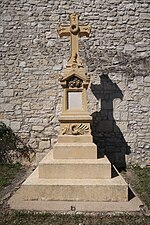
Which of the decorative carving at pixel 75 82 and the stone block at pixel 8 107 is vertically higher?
the decorative carving at pixel 75 82

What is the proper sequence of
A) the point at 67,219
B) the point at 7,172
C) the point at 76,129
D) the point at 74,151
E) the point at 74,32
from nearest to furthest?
the point at 67,219
the point at 74,151
the point at 76,129
the point at 74,32
the point at 7,172

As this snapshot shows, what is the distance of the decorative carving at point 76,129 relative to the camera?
4.92 m

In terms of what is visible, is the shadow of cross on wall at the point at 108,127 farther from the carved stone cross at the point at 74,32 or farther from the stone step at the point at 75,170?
the stone step at the point at 75,170

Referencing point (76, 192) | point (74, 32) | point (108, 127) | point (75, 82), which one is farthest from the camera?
point (108, 127)

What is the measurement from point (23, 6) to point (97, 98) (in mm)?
3335

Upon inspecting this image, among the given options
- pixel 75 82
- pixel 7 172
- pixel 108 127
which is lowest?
pixel 7 172

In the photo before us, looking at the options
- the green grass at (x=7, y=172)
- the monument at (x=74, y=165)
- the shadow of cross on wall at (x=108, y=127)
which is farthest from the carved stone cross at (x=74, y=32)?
the green grass at (x=7, y=172)

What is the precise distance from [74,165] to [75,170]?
9 cm

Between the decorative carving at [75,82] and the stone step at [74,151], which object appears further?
the decorative carving at [75,82]

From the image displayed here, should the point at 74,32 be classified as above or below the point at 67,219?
above

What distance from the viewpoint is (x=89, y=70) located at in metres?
6.74

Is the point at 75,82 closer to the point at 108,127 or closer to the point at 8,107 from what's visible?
the point at 108,127

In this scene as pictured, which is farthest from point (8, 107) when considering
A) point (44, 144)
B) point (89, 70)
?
point (89, 70)

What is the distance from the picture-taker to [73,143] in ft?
15.8
